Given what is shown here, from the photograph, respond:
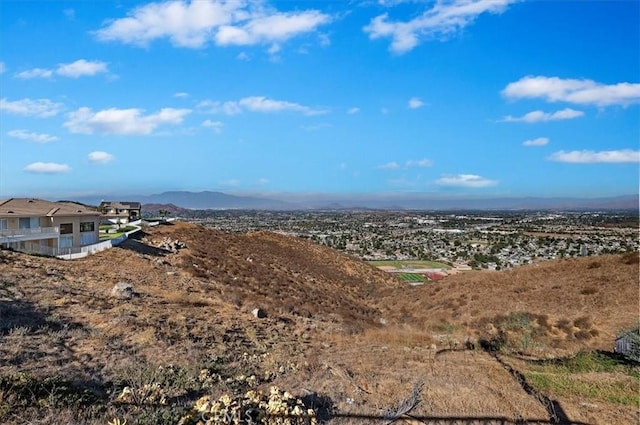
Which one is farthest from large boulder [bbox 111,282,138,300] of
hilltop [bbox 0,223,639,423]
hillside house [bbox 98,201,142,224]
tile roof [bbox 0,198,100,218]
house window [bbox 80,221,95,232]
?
hillside house [bbox 98,201,142,224]

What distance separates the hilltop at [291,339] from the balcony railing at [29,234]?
4672 mm

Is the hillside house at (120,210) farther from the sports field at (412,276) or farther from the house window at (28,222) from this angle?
the sports field at (412,276)

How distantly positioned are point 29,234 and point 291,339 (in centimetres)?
2206

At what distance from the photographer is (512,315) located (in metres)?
20.2

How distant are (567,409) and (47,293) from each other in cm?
1640

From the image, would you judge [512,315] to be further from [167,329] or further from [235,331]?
[167,329]

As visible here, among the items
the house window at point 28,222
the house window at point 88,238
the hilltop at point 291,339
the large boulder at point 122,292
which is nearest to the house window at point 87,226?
the house window at point 88,238

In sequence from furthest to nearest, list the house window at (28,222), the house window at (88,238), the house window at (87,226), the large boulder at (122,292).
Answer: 1. the house window at (87,226)
2. the house window at (88,238)
3. the house window at (28,222)
4. the large boulder at (122,292)

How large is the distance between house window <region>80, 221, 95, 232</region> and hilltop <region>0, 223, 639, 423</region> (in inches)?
165

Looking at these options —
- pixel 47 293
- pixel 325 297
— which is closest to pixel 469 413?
pixel 47 293

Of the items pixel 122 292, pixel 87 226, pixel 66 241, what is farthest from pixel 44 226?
pixel 122 292

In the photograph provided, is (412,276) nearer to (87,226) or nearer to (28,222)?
(87,226)

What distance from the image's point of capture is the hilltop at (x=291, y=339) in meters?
8.62

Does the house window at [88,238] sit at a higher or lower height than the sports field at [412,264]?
higher
